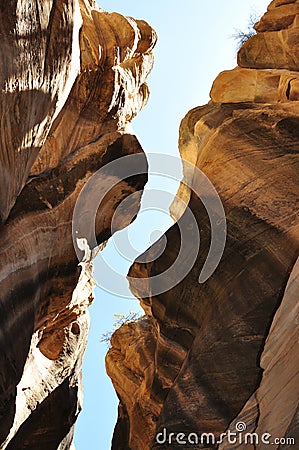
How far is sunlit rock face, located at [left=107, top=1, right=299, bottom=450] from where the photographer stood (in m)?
7.15

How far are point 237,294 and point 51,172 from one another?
4.68 meters

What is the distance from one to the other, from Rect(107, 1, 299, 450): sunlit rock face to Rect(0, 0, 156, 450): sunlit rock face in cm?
152

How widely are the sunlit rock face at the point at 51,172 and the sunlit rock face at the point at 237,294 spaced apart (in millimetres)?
1518

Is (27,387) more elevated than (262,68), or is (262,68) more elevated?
(262,68)

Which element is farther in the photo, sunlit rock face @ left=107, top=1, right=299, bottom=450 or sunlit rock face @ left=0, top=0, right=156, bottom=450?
sunlit rock face @ left=0, top=0, right=156, bottom=450

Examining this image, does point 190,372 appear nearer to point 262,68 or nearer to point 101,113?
point 101,113

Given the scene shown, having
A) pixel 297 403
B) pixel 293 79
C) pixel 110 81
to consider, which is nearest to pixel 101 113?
pixel 110 81

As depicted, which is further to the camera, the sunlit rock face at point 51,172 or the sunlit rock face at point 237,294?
the sunlit rock face at point 51,172

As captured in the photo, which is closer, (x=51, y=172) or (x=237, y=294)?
(x=237, y=294)

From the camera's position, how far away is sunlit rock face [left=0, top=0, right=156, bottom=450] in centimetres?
805

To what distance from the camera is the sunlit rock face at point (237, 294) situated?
7.15 meters

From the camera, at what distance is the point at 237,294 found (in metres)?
8.40

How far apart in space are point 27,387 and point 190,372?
16.6ft

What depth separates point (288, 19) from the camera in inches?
549
